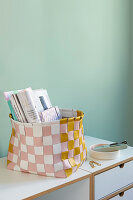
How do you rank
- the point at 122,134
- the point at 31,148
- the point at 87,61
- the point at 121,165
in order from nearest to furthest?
1. the point at 31,148
2. the point at 121,165
3. the point at 87,61
4. the point at 122,134

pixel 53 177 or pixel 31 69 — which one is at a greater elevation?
pixel 31 69

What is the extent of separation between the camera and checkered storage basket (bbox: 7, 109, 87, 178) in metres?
1.11

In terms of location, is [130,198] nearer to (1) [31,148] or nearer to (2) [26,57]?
(1) [31,148]

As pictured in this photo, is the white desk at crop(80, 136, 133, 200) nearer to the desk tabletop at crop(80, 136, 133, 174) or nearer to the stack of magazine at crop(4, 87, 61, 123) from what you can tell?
the desk tabletop at crop(80, 136, 133, 174)

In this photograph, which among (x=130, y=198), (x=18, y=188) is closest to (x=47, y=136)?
(x=18, y=188)

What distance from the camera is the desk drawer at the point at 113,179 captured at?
1222 mm

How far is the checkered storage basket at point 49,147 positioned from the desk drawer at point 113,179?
142mm

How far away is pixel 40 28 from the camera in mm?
1504

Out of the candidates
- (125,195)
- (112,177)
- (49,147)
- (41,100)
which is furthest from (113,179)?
(41,100)

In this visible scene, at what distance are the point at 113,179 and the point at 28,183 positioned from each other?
462mm

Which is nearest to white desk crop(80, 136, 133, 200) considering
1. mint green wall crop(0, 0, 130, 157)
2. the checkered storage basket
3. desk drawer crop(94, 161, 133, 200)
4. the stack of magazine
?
desk drawer crop(94, 161, 133, 200)

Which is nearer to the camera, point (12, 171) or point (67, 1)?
point (12, 171)

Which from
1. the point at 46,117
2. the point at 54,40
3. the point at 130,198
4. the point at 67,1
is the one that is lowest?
the point at 130,198

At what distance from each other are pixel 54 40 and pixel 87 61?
33cm
